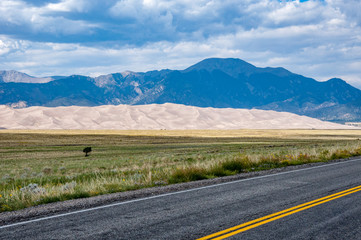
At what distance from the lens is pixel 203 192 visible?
1070cm

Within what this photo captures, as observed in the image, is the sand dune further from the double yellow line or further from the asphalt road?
the double yellow line

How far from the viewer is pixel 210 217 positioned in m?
7.72

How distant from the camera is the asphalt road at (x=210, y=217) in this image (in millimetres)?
6633

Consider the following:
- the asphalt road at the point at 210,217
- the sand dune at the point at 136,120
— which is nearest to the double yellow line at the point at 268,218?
the asphalt road at the point at 210,217

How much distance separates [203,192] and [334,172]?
6906 millimetres

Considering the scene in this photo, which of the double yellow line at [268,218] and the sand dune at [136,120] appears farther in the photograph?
the sand dune at [136,120]

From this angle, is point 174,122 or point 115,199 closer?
point 115,199

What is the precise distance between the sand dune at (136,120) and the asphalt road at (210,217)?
14215cm

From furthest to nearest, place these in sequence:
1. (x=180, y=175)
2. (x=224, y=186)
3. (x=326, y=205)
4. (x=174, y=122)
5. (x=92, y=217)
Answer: (x=174, y=122), (x=180, y=175), (x=224, y=186), (x=326, y=205), (x=92, y=217)

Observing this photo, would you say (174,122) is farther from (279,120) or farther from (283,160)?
(283,160)

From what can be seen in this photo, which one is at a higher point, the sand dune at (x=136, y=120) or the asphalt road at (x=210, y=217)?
the sand dune at (x=136, y=120)

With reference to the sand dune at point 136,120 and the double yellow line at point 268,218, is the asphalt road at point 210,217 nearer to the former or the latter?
the double yellow line at point 268,218

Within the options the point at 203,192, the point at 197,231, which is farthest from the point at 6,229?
the point at 203,192

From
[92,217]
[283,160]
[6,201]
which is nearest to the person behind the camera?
[92,217]
